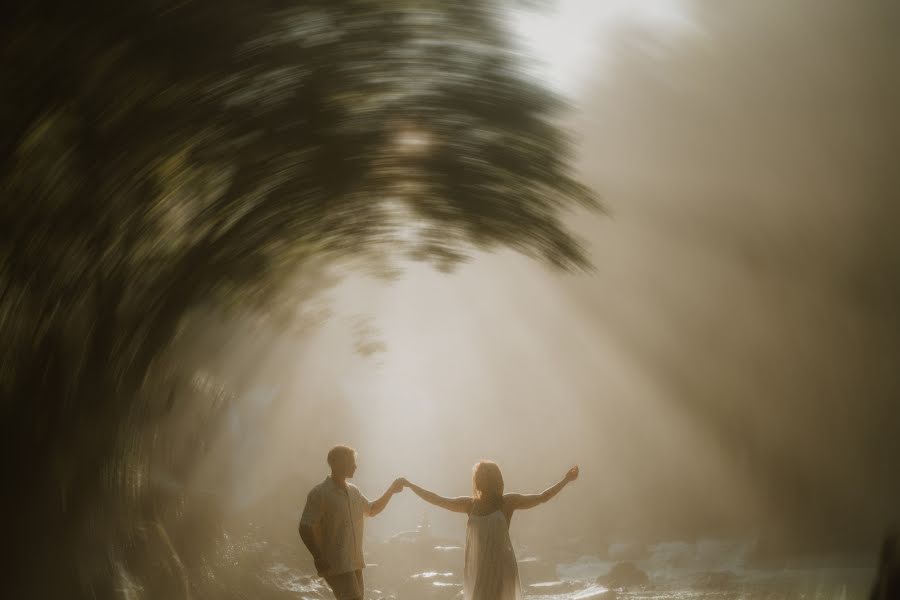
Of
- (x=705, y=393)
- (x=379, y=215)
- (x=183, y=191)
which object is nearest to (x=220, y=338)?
(x=379, y=215)

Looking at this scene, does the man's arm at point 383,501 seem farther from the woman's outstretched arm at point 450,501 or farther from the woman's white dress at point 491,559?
the woman's white dress at point 491,559

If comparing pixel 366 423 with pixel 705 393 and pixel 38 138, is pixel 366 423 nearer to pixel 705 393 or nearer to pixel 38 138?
pixel 705 393

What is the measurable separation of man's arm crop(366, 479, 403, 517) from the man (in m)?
0.41

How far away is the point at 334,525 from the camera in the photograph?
6883 millimetres

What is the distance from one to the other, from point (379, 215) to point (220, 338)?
3000 millimetres

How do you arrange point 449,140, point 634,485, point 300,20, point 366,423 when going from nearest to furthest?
point 300,20
point 449,140
point 366,423
point 634,485

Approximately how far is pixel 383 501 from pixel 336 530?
86cm

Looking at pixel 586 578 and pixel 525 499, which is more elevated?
Answer: pixel 525 499

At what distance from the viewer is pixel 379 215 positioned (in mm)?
10438

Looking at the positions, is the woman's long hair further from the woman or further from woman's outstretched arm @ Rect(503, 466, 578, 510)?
woman's outstretched arm @ Rect(503, 466, 578, 510)

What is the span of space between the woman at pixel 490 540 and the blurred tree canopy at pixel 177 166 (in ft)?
8.68

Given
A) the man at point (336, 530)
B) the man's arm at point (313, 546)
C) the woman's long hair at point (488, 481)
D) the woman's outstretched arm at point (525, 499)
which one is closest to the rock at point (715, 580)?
the woman's outstretched arm at point (525, 499)

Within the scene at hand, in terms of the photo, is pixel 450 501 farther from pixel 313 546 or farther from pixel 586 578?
pixel 586 578

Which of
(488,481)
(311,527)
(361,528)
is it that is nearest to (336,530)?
(311,527)
